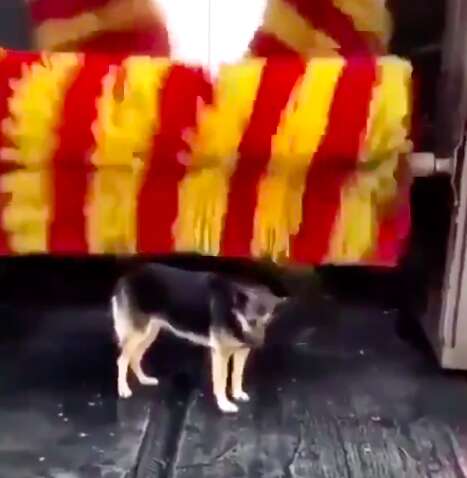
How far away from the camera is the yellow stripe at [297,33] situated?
80cm

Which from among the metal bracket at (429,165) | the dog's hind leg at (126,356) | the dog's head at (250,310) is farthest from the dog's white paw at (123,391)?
the metal bracket at (429,165)

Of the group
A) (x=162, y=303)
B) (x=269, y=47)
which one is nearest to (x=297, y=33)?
(x=269, y=47)

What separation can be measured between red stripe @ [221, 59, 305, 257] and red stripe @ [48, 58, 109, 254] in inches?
4.1

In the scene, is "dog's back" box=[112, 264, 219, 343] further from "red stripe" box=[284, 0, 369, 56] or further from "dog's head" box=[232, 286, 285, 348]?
"red stripe" box=[284, 0, 369, 56]

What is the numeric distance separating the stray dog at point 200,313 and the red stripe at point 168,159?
30 millimetres

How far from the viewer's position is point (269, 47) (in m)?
0.81

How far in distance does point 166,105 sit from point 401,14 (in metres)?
0.29

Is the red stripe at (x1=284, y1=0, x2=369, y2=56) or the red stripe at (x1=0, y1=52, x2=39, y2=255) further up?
the red stripe at (x1=284, y1=0, x2=369, y2=56)

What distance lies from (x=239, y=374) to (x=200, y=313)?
57 millimetres

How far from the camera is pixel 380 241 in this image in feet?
2.29

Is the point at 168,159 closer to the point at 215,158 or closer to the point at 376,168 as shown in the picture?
the point at 215,158

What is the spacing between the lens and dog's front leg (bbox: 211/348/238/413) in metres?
0.70

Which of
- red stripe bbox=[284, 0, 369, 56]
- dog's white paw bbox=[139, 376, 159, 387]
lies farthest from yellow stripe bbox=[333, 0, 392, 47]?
dog's white paw bbox=[139, 376, 159, 387]

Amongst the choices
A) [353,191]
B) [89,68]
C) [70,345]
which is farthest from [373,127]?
[70,345]
